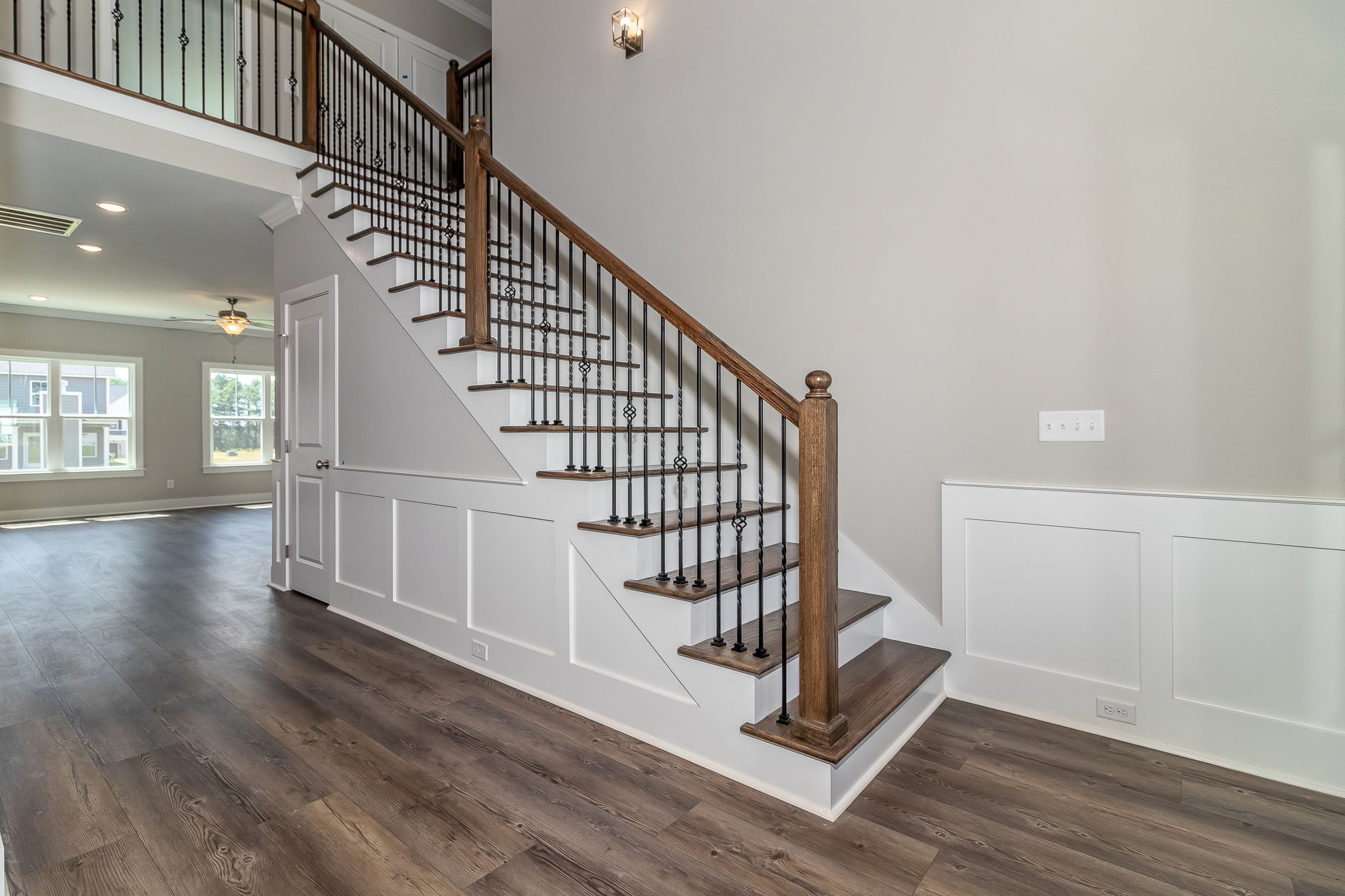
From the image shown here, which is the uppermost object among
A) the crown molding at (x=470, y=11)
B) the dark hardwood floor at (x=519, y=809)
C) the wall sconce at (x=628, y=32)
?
the crown molding at (x=470, y=11)

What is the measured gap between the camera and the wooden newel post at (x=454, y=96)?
5.59 meters

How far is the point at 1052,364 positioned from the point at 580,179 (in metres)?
2.85

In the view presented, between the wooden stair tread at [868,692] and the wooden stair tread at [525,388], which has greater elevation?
the wooden stair tread at [525,388]

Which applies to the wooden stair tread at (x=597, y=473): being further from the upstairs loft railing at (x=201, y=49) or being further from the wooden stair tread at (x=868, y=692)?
the upstairs loft railing at (x=201, y=49)

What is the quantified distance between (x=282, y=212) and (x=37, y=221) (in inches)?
75.5

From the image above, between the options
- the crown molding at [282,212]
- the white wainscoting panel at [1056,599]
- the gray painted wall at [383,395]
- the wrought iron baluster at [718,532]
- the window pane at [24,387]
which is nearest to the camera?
the wrought iron baluster at [718,532]

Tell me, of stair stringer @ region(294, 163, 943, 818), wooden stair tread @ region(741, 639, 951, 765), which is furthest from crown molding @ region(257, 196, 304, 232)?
wooden stair tread @ region(741, 639, 951, 765)

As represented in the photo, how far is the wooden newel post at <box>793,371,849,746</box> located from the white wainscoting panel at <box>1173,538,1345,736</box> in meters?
1.30

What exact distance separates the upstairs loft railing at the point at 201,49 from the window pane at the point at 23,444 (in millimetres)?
5670

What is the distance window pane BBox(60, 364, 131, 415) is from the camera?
8.48 m

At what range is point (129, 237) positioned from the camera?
5.13 m

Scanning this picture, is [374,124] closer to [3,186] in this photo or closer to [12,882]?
[3,186]

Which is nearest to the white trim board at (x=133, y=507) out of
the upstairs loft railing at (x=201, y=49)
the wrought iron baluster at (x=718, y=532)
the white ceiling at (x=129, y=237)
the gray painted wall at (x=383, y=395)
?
the white ceiling at (x=129, y=237)

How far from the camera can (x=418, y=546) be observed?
A: 3387 millimetres
